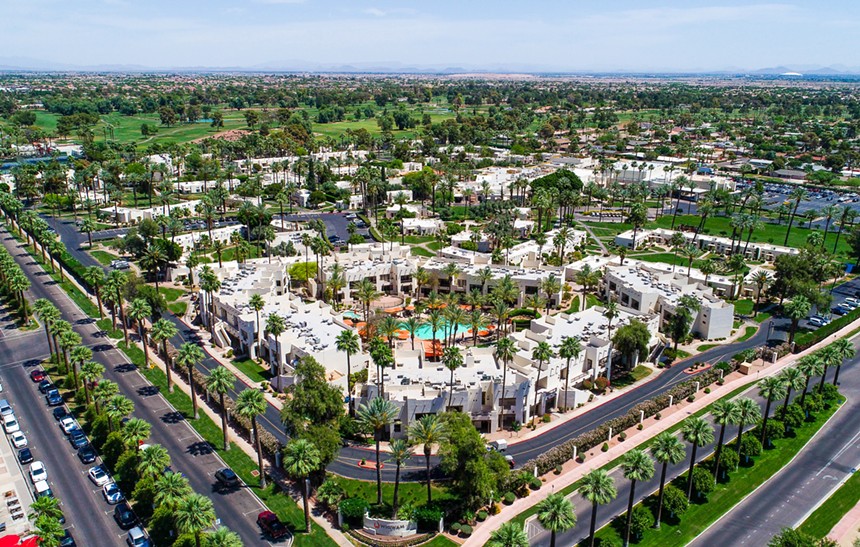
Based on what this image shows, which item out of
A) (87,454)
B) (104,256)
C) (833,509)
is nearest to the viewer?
(833,509)

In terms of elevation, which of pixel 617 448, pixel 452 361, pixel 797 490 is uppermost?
pixel 452 361

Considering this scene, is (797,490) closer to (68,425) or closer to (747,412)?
(747,412)

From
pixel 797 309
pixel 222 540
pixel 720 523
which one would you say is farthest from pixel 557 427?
pixel 797 309

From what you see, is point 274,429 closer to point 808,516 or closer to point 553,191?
point 808,516

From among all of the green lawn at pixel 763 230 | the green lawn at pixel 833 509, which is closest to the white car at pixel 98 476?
the green lawn at pixel 833 509

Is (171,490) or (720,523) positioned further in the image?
(720,523)

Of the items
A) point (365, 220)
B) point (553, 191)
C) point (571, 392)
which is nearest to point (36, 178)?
point (365, 220)

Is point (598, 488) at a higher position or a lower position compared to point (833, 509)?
higher
